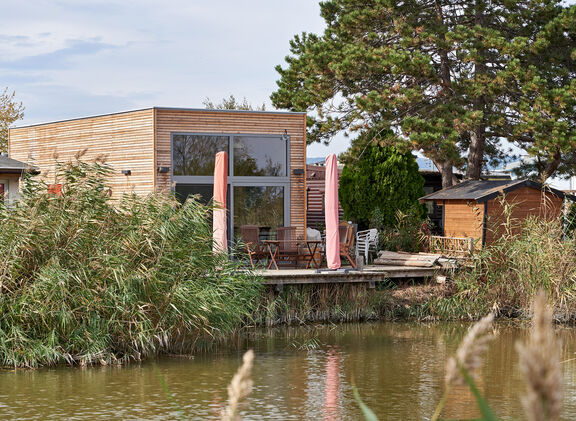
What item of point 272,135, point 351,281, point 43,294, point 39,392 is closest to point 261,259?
point 351,281

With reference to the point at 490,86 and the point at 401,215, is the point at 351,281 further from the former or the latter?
the point at 490,86

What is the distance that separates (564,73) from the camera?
19.8 meters

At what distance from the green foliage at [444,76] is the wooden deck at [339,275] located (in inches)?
161

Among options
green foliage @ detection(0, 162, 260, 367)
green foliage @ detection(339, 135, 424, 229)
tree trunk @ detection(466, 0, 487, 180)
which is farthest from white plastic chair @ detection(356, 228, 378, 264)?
green foliage @ detection(0, 162, 260, 367)

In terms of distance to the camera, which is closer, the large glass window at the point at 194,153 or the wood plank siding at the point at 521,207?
the wood plank siding at the point at 521,207

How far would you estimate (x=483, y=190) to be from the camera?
17.3 m

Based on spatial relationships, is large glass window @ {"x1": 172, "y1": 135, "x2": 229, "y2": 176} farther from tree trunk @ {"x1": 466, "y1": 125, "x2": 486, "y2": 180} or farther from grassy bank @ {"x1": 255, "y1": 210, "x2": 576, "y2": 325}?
tree trunk @ {"x1": 466, "y1": 125, "x2": 486, "y2": 180}

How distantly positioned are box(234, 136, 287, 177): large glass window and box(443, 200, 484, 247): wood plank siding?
12.6 ft

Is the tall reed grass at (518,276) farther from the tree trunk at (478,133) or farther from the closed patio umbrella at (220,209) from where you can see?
the tree trunk at (478,133)

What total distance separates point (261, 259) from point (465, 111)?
711 centimetres

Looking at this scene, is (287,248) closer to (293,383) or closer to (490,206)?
(490,206)

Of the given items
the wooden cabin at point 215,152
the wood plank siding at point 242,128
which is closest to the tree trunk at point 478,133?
the wood plank siding at point 242,128

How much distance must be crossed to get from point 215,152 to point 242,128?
830 millimetres

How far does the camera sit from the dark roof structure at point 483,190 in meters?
16.7
